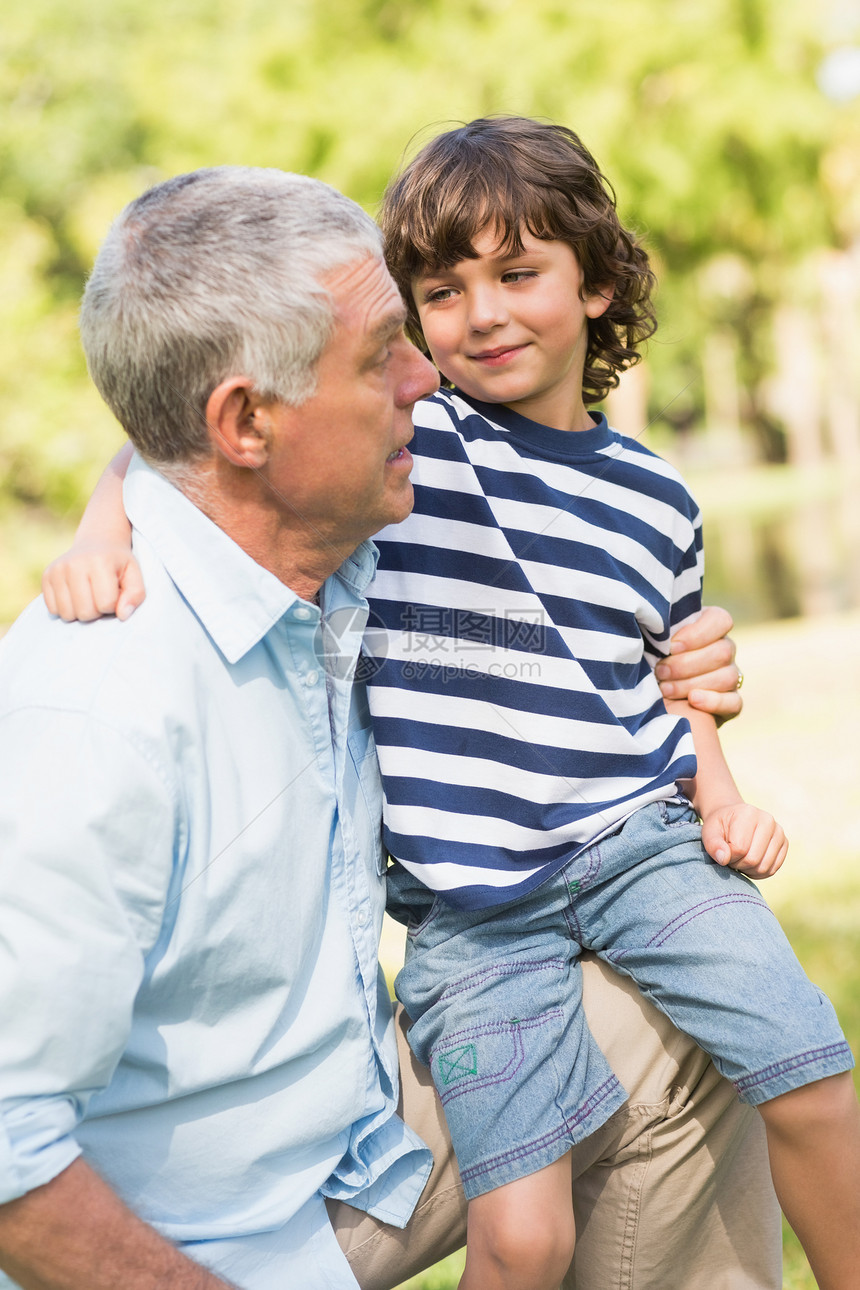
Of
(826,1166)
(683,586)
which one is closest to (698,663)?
(683,586)

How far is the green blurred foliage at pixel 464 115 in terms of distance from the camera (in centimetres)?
1046

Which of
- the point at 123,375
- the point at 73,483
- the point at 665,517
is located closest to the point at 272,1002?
the point at 123,375

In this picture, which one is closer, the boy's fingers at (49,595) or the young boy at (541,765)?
the boy's fingers at (49,595)

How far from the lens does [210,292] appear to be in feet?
5.64

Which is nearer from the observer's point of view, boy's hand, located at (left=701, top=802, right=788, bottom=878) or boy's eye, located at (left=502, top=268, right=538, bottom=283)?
boy's hand, located at (left=701, top=802, right=788, bottom=878)

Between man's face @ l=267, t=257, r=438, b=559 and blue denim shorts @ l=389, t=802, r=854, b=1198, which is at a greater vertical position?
man's face @ l=267, t=257, r=438, b=559

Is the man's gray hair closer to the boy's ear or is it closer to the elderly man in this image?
the elderly man

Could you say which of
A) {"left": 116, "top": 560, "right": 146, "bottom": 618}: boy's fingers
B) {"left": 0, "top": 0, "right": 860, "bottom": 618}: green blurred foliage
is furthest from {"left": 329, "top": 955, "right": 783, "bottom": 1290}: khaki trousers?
{"left": 0, "top": 0, "right": 860, "bottom": 618}: green blurred foliage

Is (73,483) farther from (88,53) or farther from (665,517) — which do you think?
(665,517)

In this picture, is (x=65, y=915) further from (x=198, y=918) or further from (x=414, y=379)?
(x=414, y=379)

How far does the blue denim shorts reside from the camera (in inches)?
73.4

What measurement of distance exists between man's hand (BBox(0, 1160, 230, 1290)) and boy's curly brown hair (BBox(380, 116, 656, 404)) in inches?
68.0

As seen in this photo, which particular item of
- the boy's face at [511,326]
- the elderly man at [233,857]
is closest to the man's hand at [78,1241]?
the elderly man at [233,857]

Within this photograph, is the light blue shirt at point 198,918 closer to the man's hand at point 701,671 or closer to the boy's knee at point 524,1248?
the boy's knee at point 524,1248
